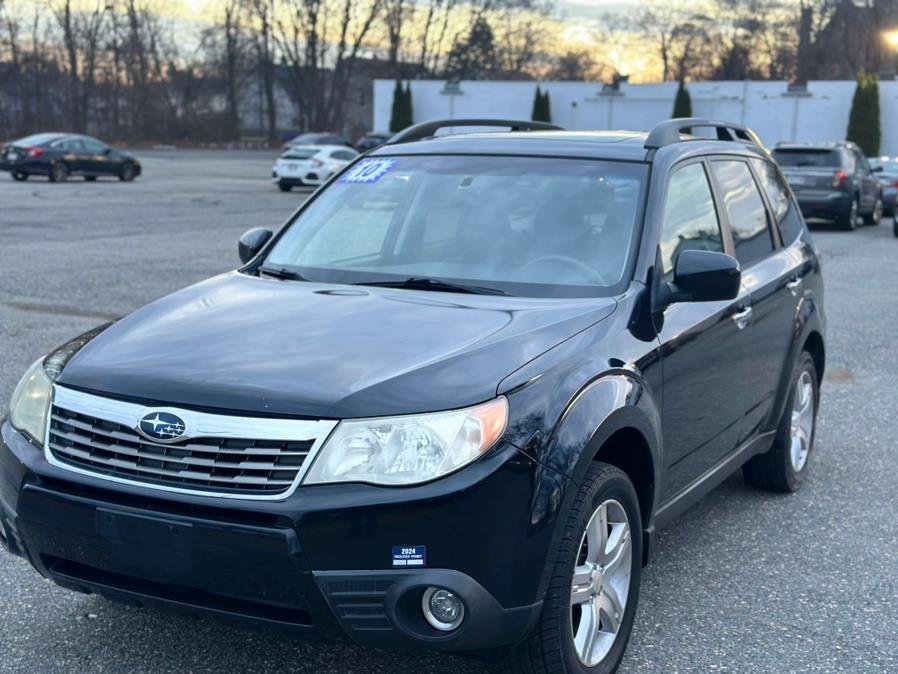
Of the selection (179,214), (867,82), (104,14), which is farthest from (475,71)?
(179,214)

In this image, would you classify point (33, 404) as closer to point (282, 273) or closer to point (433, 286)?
point (282, 273)

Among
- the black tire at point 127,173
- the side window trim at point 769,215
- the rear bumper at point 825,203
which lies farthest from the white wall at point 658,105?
the side window trim at point 769,215

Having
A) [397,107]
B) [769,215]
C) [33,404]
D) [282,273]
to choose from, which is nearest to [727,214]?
[769,215]

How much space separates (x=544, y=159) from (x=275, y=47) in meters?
83.2

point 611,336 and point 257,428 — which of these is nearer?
point 257,428

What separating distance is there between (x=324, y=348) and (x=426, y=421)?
0.52 metres

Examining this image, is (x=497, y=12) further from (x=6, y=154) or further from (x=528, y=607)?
(x=528, y=607)

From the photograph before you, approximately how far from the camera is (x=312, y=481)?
287cm

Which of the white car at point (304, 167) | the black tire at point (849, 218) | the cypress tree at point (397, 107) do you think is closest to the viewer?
the black tire at point (849, 218)

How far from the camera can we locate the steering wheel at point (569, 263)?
4008 mm

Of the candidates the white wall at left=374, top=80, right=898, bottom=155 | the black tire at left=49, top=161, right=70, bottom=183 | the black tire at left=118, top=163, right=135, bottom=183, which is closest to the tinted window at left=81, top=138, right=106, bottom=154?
the black tire at left=118, top=163, right=135, bottom=183

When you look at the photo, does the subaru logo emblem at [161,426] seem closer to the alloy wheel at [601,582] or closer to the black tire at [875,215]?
the alloy wheel at [601,582]

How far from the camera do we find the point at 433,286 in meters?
4.03

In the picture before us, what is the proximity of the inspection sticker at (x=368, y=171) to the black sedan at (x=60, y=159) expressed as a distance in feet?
99.7
